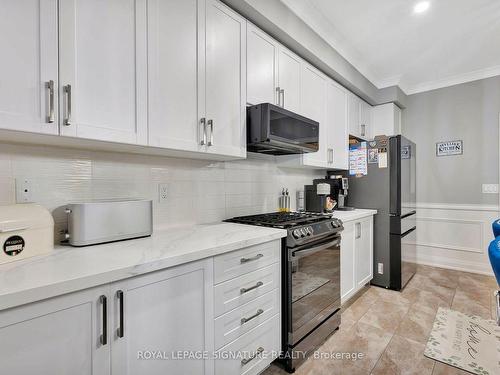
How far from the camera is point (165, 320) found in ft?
3.61

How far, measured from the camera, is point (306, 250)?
1827 millimetres

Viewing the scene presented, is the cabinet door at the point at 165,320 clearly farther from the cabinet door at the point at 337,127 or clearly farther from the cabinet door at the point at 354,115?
the cabinet door at the point at 354,115

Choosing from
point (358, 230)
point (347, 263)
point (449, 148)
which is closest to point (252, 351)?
point (347, 263)

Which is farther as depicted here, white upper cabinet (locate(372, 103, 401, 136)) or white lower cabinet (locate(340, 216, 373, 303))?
white upper cabinet (locate(372, 103, 401, 136))

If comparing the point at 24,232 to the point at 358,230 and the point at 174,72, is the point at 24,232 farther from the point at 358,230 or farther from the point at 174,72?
the point at 358,230

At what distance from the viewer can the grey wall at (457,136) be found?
11.4 feet

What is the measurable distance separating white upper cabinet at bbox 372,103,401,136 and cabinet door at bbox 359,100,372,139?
3.7 inches

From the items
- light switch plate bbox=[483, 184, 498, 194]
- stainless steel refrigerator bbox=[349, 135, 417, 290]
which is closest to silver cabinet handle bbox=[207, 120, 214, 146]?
stainless steel refrigerator bbox=[349, 135, 417, 290]

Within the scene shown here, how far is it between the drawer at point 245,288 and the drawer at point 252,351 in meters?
0.20

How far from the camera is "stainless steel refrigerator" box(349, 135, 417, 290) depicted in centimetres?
299

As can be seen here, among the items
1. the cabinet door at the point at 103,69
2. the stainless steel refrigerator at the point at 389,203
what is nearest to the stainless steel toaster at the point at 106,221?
the cabinet door at the point at 103,69

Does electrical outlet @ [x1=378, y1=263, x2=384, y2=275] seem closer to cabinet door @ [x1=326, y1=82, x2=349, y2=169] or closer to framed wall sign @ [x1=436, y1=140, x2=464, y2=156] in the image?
cabinet door @ [x1=326, y1=82, x2=349, y2=169]

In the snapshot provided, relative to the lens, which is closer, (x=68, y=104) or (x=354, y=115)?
(x=68, y=104)

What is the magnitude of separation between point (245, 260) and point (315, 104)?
185cm
